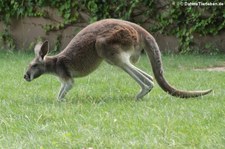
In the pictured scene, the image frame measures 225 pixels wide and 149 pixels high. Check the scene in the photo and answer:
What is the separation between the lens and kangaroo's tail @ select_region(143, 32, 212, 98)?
605 centimetres

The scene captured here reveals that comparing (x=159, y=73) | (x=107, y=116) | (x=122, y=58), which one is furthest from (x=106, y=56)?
(x=107, y=116)

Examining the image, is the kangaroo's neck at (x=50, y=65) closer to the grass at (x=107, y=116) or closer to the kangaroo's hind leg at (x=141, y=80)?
the grass at (x=107, y=116)

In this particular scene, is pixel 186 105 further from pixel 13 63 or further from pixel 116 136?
pixel 13 63

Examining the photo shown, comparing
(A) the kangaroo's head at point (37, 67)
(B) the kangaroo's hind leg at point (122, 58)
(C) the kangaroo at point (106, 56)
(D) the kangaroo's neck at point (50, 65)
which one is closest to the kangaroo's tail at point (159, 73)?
(C) the kangaroo at point (106, 56)

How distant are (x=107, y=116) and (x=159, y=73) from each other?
4.39ft

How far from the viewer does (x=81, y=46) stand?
6.15 m

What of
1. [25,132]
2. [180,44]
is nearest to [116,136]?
[25,132]

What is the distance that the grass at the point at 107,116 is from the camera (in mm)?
4121

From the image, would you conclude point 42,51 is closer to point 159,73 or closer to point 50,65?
point 50,65

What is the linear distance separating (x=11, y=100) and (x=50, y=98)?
0.43 meters

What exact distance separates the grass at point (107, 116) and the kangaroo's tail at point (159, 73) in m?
0.08

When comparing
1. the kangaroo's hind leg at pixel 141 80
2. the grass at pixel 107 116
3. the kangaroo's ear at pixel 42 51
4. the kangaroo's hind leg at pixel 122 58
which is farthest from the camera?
the kangaroo's ear at pixel 42 51

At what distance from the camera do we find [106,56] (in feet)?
19.7

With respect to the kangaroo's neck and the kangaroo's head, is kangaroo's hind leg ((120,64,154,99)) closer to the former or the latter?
the kangaroo's neck
